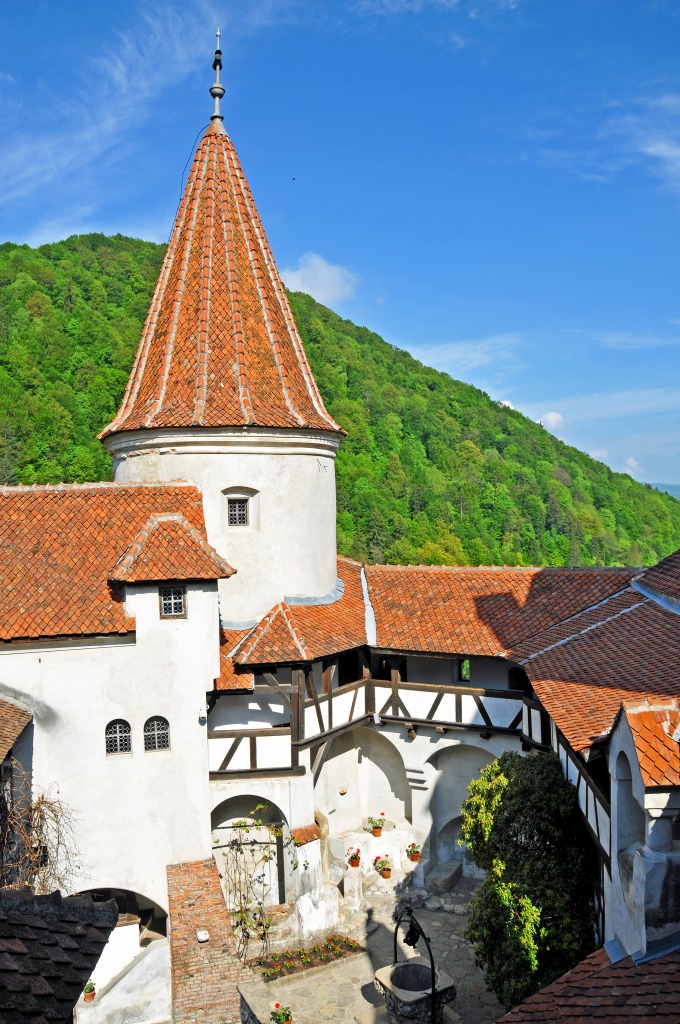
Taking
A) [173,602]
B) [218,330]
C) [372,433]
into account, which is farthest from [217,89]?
[372,433]

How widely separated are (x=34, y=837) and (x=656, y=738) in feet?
36.5

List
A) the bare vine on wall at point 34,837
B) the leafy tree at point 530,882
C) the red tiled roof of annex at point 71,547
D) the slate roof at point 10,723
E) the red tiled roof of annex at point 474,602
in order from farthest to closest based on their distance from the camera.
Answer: the red tiled roof of annex at point 474,602 < the red tiled roof of annex at point 71,547 < the bare vine on wall at point 34,837 < the slate roof at point 10,723 < the leafy tree at point 530,882

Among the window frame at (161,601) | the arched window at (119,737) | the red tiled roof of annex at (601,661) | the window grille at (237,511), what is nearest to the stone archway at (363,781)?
the red tiled roof of annex at (601,661)

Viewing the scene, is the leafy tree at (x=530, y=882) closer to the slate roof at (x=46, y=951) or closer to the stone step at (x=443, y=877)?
the stone step at (x=443, y=877)

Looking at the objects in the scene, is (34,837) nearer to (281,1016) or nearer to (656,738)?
(281,1016)

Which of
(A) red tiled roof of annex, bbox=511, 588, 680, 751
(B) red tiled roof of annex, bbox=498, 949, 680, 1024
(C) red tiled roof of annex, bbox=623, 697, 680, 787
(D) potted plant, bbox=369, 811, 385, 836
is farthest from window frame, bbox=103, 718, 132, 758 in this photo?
(C) red tiled roof of annex, bbox=623, 697, 680, 787

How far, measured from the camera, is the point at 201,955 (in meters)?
13.0

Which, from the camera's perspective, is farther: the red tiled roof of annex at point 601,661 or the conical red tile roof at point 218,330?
the conical red tile roof at point 218,330

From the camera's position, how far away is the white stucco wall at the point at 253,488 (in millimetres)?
19016

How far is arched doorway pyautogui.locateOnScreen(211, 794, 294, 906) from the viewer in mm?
18484

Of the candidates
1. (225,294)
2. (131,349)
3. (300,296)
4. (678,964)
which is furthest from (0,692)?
(300,296)

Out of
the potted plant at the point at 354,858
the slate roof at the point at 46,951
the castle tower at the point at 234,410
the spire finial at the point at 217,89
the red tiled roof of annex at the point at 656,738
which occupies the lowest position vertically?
the potted plant at the point at 354,858

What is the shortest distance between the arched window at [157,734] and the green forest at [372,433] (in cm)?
3182

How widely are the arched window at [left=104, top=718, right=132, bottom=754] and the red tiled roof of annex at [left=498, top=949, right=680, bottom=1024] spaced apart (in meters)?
9.59
